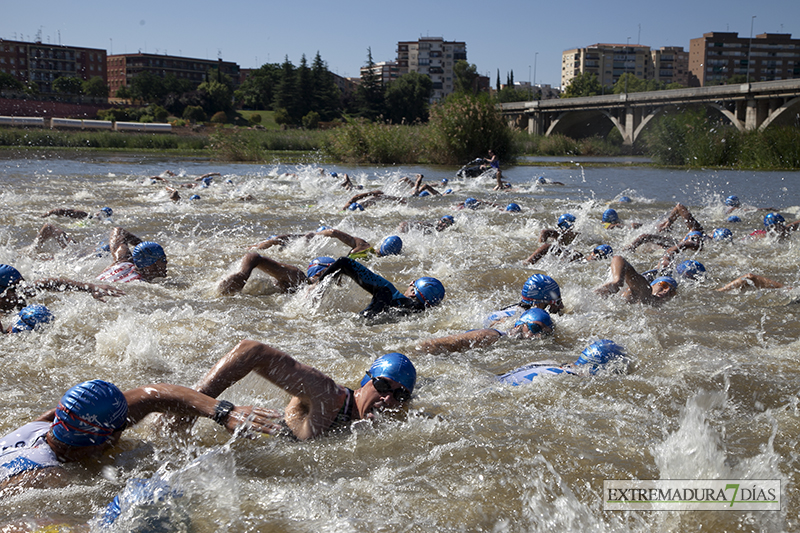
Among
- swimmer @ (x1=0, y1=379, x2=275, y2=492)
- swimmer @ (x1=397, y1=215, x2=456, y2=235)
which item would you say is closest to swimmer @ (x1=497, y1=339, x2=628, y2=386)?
swimmer @ (x1=0, y1=379, x2=275, y2=492)

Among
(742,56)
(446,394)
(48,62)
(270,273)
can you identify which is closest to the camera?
(446,394)

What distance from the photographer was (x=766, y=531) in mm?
3188

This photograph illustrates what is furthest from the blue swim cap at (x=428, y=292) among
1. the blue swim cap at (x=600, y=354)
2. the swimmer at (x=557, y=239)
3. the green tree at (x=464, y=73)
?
the green tree at (x=464, y=73)

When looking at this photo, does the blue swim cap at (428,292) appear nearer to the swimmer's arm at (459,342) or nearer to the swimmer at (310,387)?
the swimmer's arm at (459,342)

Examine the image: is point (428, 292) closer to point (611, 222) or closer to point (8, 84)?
point (611, 222)

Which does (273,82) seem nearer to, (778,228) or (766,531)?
(778,228)

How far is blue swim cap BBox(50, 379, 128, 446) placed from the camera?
3.27 m

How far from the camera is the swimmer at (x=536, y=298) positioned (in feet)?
20.5

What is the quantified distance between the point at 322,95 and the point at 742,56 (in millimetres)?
139386

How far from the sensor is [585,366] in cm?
503

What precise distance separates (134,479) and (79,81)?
101 meters

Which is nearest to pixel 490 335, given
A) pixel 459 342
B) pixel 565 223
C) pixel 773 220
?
pixel 459 342

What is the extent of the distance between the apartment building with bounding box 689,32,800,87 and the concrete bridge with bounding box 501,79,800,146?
12218 cm

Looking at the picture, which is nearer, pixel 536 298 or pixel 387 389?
pixel 387 389
